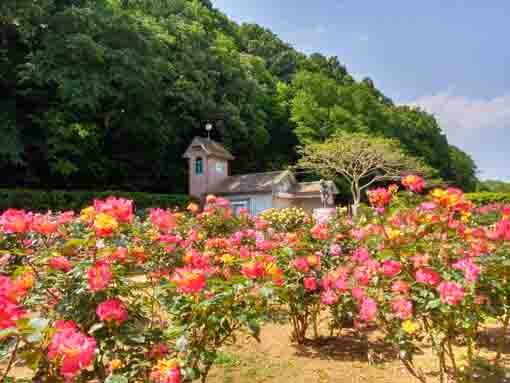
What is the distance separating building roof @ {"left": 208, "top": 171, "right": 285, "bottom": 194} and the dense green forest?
295 centimetres

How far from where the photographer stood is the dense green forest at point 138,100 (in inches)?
532

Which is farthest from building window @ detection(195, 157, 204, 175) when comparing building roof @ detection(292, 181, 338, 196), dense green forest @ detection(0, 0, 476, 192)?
building roof @ detection(292, 181, 338, 196)

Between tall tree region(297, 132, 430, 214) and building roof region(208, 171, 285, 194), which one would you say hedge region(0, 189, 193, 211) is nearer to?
building roof region(208, 171, 285, 194)

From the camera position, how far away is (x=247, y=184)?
1911 cm

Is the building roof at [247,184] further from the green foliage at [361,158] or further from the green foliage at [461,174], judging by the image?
the green foliage at [461,174]

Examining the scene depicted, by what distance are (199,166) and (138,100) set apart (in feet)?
16.7

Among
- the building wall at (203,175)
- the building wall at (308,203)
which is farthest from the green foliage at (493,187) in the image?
the building wall at (203,175)

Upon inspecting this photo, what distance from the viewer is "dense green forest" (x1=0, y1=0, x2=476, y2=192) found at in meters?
13.5

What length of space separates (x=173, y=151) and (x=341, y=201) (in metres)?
13.5

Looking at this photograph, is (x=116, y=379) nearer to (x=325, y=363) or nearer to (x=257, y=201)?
(x=325, y=363)

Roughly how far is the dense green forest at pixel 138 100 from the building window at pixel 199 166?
6.20ft

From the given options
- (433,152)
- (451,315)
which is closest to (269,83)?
(433,152)

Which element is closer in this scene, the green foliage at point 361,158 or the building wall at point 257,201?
the building wall at point 257,201

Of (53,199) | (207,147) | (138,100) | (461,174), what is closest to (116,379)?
(53,199)
